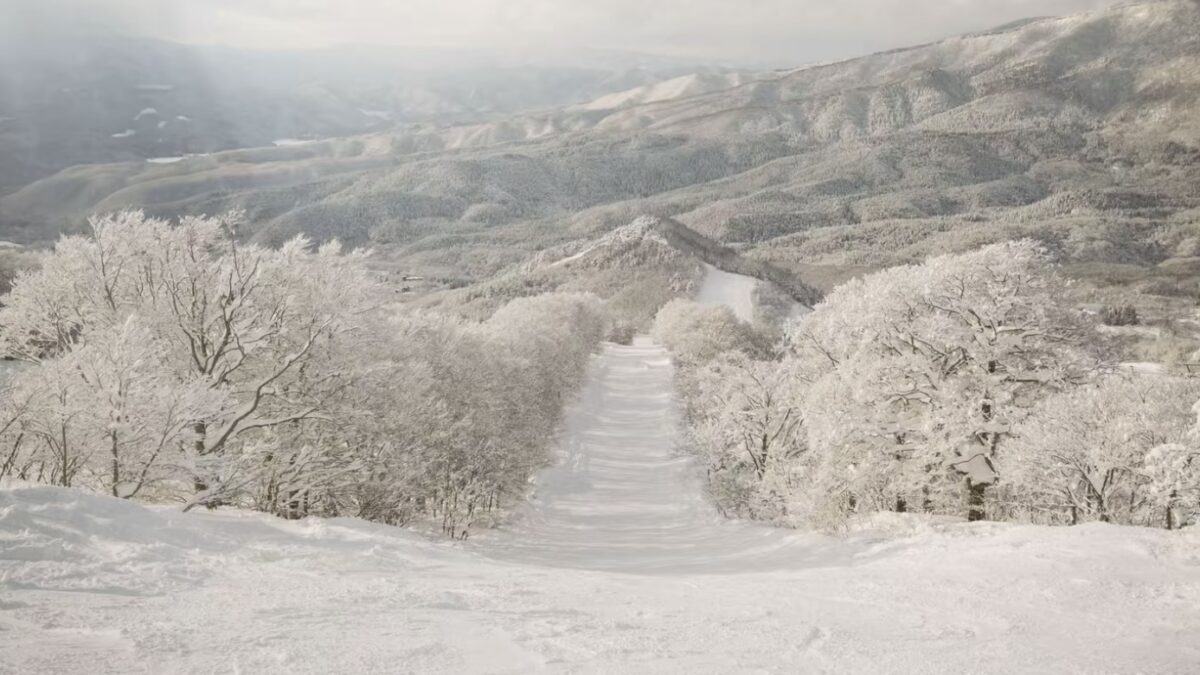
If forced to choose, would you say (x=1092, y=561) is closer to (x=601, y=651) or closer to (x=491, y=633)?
(x=601, y=651)

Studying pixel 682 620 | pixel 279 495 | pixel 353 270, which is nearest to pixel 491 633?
pixel 682 620

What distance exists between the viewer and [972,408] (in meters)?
23.2

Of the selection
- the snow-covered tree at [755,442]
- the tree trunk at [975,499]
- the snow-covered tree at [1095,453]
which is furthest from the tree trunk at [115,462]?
the snow-covered tree at [755,442]

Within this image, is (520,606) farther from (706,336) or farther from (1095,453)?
(706,336)

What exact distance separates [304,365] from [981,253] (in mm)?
24598

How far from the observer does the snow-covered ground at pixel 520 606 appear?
861 centimetres

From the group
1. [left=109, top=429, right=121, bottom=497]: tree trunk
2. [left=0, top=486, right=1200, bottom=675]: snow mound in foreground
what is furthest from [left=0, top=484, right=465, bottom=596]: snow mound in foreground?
[left=109, top=429, right=121, bottom=497]: tree trunk

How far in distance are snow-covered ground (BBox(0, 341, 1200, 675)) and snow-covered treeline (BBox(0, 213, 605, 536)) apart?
578 centimetres

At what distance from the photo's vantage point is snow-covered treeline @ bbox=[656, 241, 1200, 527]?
2406 centimetres

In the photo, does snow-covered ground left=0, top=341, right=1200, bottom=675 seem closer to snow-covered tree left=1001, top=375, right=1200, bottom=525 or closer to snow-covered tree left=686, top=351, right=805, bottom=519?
snow-covered tree left=1001, top=375, right=1200, bottom=525

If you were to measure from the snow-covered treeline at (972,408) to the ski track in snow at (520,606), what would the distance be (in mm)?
7330

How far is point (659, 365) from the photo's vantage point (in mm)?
134750

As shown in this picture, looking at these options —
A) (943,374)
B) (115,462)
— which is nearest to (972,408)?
(943,374)

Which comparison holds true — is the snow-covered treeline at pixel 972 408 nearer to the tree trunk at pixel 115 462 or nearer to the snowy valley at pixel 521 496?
the snowy valley at pixel 521 496
